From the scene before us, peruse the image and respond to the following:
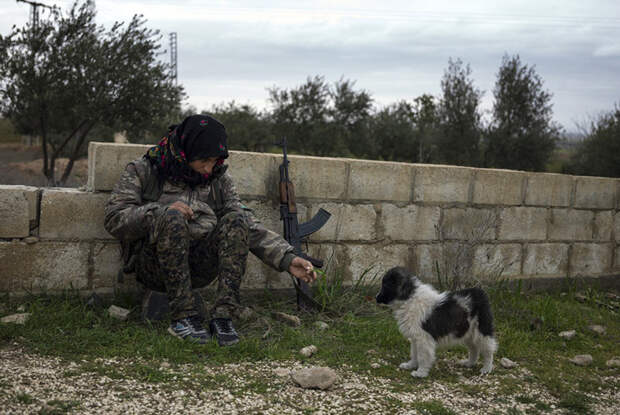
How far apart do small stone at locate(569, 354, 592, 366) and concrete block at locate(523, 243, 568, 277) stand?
2.03m

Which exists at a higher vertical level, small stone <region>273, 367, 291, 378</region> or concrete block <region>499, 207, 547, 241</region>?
concrete block <region>499, 207, 547, 241</region>

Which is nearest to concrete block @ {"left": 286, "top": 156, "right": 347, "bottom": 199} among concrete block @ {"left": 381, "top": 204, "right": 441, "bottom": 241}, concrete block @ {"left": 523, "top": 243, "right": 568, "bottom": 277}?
concrete block @ {"left": 381, "top": 204, "right": 441, "bottom": 241}

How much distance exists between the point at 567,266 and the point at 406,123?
53.5 ft

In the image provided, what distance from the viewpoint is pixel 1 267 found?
12.9 ft

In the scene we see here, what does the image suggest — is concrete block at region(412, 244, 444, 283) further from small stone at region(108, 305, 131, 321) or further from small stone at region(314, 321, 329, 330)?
small stone at region(108, 305, 131, 321)

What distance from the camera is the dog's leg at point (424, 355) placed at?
10.8ft

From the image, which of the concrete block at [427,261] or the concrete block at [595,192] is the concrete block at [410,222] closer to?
the concrete block at [427,261]

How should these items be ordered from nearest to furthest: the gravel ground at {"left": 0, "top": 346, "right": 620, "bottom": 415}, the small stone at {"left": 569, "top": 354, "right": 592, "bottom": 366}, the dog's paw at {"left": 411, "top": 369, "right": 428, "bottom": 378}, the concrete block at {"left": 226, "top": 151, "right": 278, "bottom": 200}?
the gravel ground at {"left": 0, "top": 346, "right": 620, "bottom": 415} → the dog's paw at {"left": 411, "top": 369, "right": 428, "bottom": 378} → the small stone at {"left": 569, "top": 354, "right": 592, "bottom": 366} → the concrete block at {"left": 226, "top": 151, "right": 278, "bottom": 200}

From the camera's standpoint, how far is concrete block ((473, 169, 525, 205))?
5.54 m

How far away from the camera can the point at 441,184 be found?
17.6 feet

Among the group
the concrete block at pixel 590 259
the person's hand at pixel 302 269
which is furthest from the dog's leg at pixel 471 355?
the concrete block at pixel 590 259

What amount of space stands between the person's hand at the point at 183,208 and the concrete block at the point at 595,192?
4607mm

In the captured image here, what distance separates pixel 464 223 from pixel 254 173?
221 cm

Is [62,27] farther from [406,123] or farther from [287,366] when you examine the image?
[406,123]
